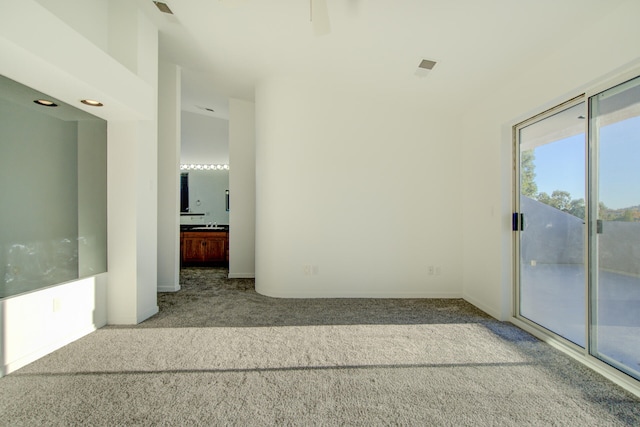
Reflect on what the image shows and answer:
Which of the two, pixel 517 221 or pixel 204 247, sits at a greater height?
pixel 517 221

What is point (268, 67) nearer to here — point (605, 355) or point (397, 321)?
point (397, 321)

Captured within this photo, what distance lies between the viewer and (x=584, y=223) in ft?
8.25

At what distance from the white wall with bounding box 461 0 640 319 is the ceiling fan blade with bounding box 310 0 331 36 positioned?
1884 mm

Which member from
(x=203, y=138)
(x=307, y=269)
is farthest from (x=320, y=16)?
(x=203, y=138)

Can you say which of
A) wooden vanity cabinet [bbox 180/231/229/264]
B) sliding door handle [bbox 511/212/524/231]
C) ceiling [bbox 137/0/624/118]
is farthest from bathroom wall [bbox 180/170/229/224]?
sliding door handle [bbox 511/212/524/231]

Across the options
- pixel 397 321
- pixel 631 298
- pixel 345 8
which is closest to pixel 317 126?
pixel 345 8

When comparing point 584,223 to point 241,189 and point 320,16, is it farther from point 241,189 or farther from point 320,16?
point 241,189

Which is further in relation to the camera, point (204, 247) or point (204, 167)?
point (204, 167)

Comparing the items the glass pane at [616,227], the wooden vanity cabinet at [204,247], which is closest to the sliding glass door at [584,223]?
the glass pane at [616,227]

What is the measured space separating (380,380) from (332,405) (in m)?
0.45

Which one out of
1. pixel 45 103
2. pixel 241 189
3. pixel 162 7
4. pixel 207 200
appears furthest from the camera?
pixel 207 200

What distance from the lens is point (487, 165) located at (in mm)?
3736

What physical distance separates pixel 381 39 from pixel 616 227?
2525 mm

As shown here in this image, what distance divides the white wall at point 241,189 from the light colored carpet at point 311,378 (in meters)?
2.26
